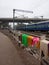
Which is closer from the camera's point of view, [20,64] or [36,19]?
[20,64]

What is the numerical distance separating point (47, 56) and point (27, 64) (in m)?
1.94

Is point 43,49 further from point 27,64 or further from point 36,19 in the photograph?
point 36,19

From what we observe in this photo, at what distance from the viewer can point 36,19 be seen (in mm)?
88688

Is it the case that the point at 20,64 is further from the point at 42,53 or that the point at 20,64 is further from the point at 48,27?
the point at 48,27

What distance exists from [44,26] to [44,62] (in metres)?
30.4

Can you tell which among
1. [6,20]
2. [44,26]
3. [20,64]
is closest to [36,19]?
[6,20]

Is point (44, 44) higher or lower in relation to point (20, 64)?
higher

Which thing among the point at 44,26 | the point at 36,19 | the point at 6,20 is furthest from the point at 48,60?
the point at 6,20

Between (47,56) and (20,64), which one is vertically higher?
(47,56)

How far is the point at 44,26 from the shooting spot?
3656 centimetres

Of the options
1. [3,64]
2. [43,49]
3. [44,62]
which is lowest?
[3,64]

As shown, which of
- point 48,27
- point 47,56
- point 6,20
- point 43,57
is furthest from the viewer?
point 6,20

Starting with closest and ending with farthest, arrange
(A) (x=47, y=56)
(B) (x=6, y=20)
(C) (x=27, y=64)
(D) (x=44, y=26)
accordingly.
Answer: (A) (x=47, y=56), (C) (x=27, y=64), (D) (x=44, y=26), (B) (x=6, y=20)

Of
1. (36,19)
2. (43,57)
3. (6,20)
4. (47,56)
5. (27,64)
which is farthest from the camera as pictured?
(6,20)
